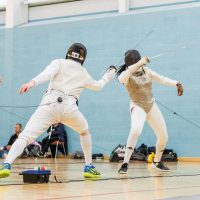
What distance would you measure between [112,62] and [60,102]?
819 cm

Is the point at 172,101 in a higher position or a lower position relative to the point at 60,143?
higher

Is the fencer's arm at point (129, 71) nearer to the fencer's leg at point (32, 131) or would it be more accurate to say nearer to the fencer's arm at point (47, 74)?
the fencer's arm at point (47, 74)

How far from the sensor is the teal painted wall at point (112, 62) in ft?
41.4

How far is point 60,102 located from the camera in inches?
224

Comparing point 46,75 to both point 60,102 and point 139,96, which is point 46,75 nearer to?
point 60,102

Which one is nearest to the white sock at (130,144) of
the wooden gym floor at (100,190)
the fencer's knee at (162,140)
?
the fencer's knee at (162,140)

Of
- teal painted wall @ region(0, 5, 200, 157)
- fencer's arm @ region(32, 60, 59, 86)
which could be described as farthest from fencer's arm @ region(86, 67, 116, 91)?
teal painted wall @ region(0, 5, 200, 157)

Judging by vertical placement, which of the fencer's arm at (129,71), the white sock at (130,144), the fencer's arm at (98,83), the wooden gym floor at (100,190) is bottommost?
the wooden gym floor at (100,190)

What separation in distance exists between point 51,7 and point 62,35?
1.14m

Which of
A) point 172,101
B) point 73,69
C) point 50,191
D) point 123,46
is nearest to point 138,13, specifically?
point 123,46

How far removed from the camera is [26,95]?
15195 millimetres

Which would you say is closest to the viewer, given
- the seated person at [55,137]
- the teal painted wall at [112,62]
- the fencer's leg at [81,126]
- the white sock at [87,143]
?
the fencer's leg at [81,126]

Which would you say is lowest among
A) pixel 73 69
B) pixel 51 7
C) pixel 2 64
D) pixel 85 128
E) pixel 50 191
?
pixel 50 191

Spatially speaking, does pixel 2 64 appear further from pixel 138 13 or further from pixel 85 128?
pixel 85 128
